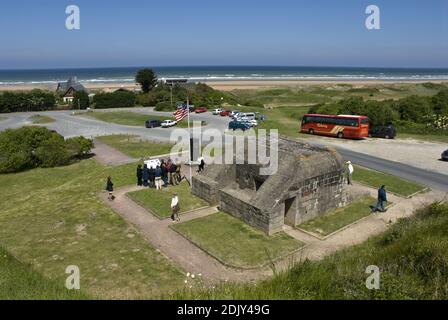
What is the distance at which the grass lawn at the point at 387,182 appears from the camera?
21.5 m

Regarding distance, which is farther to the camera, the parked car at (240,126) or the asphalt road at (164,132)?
the parked car at (240,126)

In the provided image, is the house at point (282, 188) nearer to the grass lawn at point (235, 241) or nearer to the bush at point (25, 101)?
the grass lawn at point (235, 241)

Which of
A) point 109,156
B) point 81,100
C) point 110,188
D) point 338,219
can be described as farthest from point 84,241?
point 81,100

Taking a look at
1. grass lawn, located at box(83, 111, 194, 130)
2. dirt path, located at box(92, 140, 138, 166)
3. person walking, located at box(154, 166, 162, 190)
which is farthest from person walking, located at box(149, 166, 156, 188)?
grass lawn, located at box(83, 111, 194, 130)

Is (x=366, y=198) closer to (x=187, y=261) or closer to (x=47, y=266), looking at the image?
(x=187, y=261)

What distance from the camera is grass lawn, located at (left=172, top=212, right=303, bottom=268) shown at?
13.6 meters

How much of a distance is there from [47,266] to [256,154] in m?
10.7

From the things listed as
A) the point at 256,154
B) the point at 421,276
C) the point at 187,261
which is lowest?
the point at 187,261

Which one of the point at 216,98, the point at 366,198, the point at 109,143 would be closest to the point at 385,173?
the point at 366,198

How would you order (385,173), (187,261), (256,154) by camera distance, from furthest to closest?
1. (385,173)
2. (256,154)
3. (187,261)

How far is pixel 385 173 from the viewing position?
25312mm

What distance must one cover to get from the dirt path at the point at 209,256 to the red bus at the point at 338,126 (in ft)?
56.2

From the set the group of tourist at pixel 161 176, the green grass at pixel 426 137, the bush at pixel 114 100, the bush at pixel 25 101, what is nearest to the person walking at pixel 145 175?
the group of tourist at pixel 161 176
